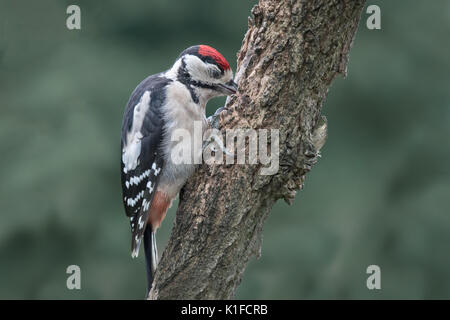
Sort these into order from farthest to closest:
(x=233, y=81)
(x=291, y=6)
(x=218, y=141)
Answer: (x=233, y=81), (x=218, y=141), (x=291, y=6)

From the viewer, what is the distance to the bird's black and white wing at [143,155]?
2330 mm

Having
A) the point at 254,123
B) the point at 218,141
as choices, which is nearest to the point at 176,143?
the point at 218,141

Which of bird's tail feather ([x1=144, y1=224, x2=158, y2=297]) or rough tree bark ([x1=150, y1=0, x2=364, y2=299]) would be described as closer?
rough tree bark ([x1=150, y1=0, x2=364, y2=299])

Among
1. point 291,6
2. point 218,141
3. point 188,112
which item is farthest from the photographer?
point 188,112

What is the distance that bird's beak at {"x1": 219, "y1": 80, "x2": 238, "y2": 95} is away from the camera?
214 centimetres

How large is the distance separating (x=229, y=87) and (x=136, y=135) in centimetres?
51

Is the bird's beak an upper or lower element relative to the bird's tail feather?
upper

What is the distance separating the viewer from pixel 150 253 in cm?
240

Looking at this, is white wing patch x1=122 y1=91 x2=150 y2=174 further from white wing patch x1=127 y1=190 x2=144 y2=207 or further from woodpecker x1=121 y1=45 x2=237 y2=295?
white wing patch x1=127 y1=190 x2=144 y2=207

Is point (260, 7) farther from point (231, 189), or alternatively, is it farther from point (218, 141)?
point (231, 189)

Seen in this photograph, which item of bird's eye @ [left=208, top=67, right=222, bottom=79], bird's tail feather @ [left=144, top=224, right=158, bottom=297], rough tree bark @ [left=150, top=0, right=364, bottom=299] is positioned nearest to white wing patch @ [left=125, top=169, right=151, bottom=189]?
bird's tail feather @ [left=144, top=224, right=158, bottom=297]

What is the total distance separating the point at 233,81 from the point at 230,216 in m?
0.61
